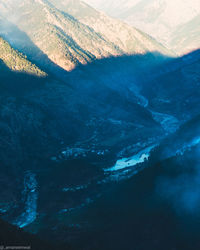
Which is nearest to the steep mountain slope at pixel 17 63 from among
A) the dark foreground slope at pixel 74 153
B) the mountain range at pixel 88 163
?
the mountain range at pixel 88 163

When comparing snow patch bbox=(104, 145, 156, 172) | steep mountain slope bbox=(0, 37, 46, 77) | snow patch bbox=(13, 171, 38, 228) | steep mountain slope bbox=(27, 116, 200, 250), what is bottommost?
snow patch bbox=(13, 171, 38, 228)

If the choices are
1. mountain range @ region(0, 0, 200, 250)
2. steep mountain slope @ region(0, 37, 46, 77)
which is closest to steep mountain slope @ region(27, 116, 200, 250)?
mountain range @ region(0, 0, 200, 250)

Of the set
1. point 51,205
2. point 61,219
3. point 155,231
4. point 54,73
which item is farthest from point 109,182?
point 54,73

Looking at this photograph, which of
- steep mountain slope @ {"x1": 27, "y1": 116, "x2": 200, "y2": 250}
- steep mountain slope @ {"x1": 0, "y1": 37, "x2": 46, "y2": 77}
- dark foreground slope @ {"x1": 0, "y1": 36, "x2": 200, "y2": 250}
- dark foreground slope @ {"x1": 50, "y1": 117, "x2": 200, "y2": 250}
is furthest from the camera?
steep mountain slope @ {"x1": 0, "y1": 37, "x2": 46, "y2": 77}

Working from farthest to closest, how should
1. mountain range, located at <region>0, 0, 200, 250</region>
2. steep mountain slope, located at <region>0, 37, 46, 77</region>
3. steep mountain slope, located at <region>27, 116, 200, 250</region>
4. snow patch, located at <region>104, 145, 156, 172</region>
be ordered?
1. steep mountain slope, located at <region>0, 37, 46, 77</region>
2. snow patch, located at <region>104, 145, 156, 172</region>
3. mountain range, located at <region>0, 0, 200, 250</region>
4. steep mountain slope, located at <region>27, 116, 200, 250</region>

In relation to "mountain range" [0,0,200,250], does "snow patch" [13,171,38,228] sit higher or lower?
lower

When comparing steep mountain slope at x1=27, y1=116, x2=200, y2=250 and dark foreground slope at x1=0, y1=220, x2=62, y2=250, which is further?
steep mountain slope at x1=27, y1=116, x2=200, y2=250

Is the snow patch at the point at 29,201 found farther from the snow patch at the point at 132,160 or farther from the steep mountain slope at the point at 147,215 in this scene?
the snow patch at the point at 132,160

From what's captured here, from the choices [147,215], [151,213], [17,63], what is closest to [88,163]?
[151,213]

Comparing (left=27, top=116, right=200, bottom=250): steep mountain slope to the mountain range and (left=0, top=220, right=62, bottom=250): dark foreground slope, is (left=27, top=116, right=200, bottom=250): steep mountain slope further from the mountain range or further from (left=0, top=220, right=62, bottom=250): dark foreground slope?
(left=0, top=220, right=62, bottom=250): dark foreground slope
